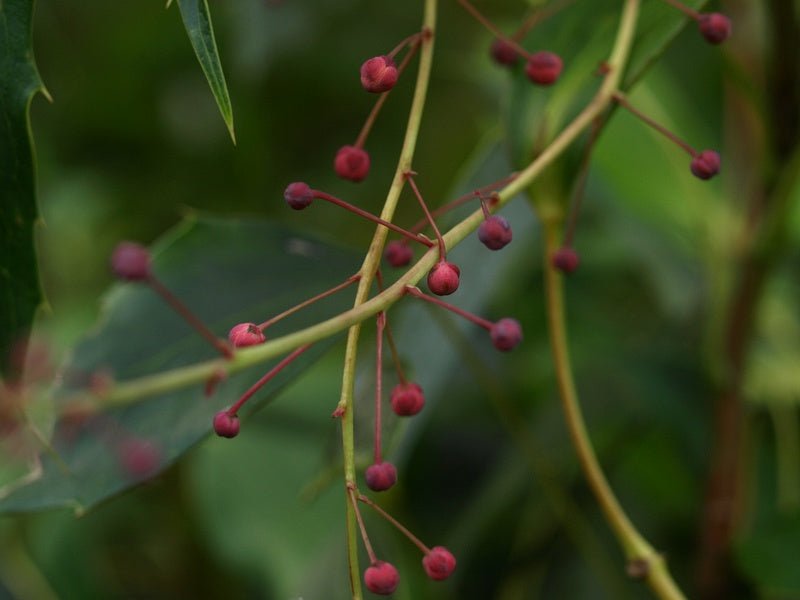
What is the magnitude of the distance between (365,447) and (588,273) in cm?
57

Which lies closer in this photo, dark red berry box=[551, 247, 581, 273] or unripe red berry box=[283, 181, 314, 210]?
unripe red berry box=[283, 181, 314, 210]

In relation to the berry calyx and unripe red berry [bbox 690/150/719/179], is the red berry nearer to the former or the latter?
the berry calyx

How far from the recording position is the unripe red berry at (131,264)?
0.27m

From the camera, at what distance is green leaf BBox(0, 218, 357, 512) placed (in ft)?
1.53

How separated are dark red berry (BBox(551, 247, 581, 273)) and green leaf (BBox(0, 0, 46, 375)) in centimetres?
23

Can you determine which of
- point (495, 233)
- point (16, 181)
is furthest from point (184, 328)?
point (495, 233)

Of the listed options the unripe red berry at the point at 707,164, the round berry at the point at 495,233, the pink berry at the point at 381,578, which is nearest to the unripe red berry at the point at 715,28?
the unripe red berry at the point at 707,164

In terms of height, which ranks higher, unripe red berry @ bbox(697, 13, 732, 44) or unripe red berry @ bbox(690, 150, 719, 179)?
unripe red berry @ bbox(697, 13, 732, 44)

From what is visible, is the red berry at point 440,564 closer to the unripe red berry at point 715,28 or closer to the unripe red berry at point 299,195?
the unripe red berry at point 299,195

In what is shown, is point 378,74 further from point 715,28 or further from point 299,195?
point 715,28

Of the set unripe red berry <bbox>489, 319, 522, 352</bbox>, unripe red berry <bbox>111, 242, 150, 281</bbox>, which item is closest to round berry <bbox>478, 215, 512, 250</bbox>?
unripe red berry <bbox>489, 319, 522, 352</bbox>

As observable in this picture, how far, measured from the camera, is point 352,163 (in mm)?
417

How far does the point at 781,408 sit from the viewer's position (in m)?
0.85

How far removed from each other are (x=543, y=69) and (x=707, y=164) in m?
Answer: 0.09
